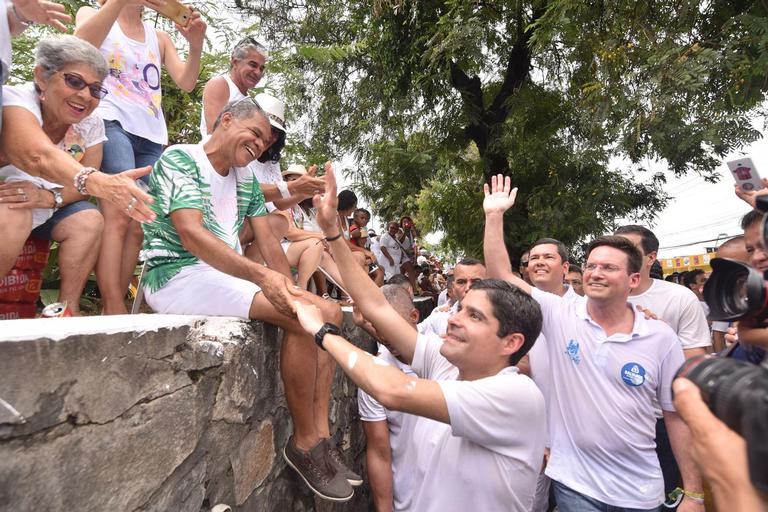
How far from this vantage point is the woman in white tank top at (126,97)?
269 centimetres

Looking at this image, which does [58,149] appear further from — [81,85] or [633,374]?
[633,374]

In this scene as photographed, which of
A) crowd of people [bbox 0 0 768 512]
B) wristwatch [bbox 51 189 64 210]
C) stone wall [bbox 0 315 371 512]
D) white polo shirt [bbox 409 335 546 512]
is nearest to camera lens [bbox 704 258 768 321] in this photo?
crowd of people [bbox 0 0 768 512]

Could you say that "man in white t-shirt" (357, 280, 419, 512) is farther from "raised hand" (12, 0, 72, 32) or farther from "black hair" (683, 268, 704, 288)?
"black hair" (683, 268, 704, 288)

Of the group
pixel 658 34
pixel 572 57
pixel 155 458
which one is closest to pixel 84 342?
pixel 155 458

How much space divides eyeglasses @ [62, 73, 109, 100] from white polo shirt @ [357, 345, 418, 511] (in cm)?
195

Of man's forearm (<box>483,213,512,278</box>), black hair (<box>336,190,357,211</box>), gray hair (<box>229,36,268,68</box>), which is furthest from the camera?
black hair (<box>336,190,357,211</box>)

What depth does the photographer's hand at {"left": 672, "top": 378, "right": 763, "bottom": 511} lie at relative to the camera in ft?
3.21

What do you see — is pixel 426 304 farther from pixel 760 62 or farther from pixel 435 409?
pixel 435 409

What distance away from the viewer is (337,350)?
6.78 ft

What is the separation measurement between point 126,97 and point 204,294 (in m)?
1.39

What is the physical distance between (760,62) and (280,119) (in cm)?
356

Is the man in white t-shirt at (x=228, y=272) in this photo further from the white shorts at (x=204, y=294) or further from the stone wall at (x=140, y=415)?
the stone wall at (x=140, y=415)

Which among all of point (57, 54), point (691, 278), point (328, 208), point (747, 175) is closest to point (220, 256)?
point (328, 208)

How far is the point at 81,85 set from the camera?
2236 mm
